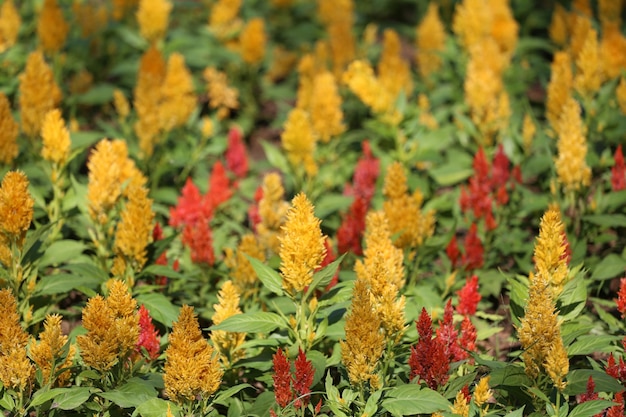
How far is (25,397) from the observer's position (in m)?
4.50

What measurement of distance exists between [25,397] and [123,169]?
188 cm

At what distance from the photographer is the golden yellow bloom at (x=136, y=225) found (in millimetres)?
5039

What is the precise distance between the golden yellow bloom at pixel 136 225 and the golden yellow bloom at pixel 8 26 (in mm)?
3465

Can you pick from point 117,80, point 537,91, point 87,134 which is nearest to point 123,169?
point 87,134

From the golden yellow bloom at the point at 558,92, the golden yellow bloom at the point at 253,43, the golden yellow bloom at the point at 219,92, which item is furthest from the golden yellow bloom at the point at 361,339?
the golden yellow bloom at the point at 253,43

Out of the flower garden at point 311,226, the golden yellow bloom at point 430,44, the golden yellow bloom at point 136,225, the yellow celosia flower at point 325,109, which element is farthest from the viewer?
the golden yellow bloom at point 430,44

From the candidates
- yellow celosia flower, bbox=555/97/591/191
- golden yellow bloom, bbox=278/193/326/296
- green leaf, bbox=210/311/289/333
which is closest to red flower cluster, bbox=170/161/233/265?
green leaf, bbox=210/311/289/333

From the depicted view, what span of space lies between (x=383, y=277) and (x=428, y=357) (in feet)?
1.42

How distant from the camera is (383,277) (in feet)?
14.5

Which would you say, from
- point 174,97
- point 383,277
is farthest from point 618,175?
point 174,97

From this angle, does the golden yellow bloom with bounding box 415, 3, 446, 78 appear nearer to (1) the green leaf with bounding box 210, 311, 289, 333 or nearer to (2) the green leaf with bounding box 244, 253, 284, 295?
(2) the green leaf with bounding box 244, 253, 284, 295

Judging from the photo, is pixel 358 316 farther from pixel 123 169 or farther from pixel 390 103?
pixel 390 103

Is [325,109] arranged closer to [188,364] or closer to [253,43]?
[253,43]

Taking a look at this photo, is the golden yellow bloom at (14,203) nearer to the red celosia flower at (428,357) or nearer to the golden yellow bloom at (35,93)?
the golden yellow bloom at (35,93)
